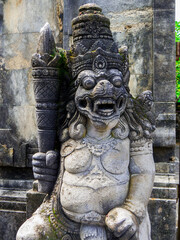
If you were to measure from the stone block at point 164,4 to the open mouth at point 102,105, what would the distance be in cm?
189

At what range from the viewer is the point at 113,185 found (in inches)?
87.6

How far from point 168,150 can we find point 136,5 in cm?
188

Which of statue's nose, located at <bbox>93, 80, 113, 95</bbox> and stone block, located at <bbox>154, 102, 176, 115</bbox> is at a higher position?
statue's nose, located at <bbox>93, 80, 113, 95</bbox>

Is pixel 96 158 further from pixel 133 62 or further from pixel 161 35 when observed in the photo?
pixel 161 35

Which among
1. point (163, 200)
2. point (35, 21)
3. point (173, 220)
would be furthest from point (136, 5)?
point (173, 220)

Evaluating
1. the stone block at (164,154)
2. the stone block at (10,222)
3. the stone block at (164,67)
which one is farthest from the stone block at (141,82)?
the stone block at (10,222)

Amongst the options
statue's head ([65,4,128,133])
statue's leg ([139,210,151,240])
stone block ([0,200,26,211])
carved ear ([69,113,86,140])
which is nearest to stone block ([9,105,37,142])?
stone block ([0,200,26,211])

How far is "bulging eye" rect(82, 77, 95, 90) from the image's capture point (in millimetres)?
2162

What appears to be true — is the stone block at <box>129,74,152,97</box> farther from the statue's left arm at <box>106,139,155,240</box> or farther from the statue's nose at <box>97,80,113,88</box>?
the statue's nose at <box>97,80,113,88</box>

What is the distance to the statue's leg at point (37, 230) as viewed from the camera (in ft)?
7.22

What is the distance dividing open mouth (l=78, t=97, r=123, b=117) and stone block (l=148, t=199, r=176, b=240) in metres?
1.61

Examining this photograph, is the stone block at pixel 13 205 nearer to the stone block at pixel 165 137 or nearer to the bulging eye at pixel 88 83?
the stone block at pixel 165 137

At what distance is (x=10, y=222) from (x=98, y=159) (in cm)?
216

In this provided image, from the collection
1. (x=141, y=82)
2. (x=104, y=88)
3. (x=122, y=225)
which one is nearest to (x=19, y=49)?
(x=141, y=82)
